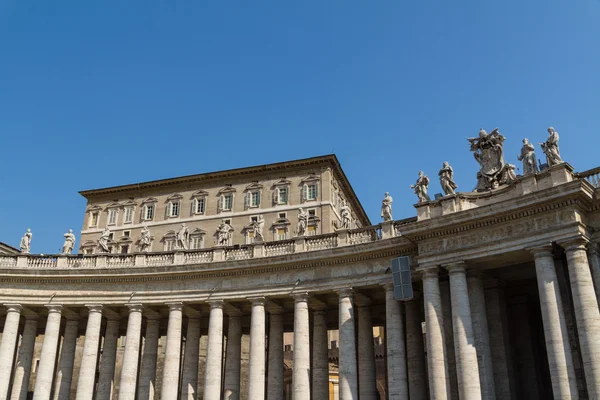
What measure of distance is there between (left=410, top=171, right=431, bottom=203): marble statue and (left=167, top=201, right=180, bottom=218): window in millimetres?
49403

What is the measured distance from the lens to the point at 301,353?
118ft

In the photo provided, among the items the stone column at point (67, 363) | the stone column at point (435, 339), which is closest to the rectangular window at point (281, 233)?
the stone column at point (67, 363)

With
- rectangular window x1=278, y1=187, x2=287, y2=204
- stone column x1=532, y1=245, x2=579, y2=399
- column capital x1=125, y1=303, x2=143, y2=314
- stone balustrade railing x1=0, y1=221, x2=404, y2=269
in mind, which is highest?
rectangular window x1=278, y1=187, x2=287, y2=204

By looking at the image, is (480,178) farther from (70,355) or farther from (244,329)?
(70,355)

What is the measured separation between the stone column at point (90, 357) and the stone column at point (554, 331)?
28508mm

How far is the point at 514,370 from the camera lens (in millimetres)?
33906

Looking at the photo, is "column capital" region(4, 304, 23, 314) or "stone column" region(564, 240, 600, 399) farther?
"column capital" region(4, 304, 23, 314)

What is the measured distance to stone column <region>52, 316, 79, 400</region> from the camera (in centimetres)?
4134

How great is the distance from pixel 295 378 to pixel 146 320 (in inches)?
574

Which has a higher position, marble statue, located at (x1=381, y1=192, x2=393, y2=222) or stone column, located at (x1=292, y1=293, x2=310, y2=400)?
marble statue, located at (x1=381, y1=192, x2=393, y2=222)

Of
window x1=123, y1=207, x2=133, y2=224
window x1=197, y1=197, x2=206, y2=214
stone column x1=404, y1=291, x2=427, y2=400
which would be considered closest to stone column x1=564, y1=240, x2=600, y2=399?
stone column x1=404, y1=291, x2=427, y2=400

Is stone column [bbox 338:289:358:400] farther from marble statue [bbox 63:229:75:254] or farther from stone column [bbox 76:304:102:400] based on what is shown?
marble statue [bbox 63:229:75:254]

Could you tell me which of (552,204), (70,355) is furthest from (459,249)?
(70,355)

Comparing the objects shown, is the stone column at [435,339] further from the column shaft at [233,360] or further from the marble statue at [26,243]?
the marble statue at [26,243]
